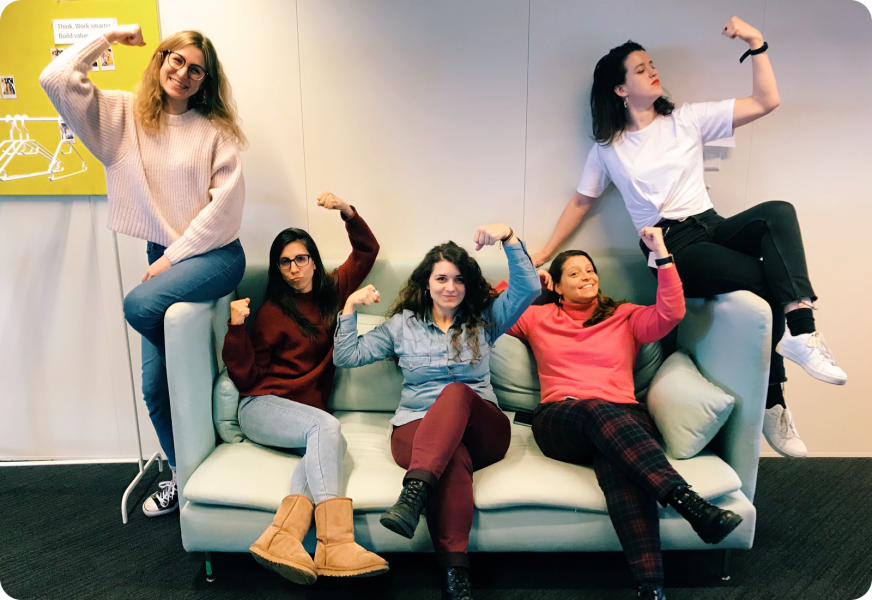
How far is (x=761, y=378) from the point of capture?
1.74 metres

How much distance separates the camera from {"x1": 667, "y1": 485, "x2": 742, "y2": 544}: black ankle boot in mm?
1479

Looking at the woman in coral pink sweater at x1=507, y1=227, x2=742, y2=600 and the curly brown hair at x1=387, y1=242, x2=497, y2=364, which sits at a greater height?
the curly brown hair at x1=387, y1=242, x2=497, y2=364

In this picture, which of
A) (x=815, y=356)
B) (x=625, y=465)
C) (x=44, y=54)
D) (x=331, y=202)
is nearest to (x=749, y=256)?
(x=815, y=356)

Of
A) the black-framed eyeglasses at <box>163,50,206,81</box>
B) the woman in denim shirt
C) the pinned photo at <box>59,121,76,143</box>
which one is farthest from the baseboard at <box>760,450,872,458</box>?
the pinned photo at <box>59,121,76,143</box>

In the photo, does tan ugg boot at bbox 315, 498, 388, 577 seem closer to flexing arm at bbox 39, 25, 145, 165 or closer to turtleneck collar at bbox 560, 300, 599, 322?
turtleneck collar at bbox 560, 300, 599, 322

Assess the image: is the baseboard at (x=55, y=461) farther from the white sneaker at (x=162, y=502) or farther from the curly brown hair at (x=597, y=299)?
the curly brown hair at (x=597, y=299)

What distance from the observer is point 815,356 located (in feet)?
5.68

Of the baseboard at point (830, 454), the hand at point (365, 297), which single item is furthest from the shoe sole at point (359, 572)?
the baseboard at point (830, 454)

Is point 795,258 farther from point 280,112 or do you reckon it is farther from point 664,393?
point 280,112

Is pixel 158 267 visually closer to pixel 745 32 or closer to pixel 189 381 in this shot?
pixel 189 381

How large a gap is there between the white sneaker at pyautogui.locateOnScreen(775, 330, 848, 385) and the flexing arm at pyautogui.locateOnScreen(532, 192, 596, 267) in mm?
883

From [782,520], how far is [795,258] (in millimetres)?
1001

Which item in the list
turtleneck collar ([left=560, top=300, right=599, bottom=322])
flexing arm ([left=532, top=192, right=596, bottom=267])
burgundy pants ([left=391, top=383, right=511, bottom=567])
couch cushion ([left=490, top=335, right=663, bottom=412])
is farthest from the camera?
flexing arm ([left=532, top=192, right=596, bottom=267])

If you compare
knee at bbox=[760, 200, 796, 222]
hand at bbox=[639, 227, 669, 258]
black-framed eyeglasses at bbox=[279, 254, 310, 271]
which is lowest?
black-framed eyeglasses at bbox=[279, 254, 310, 271]
